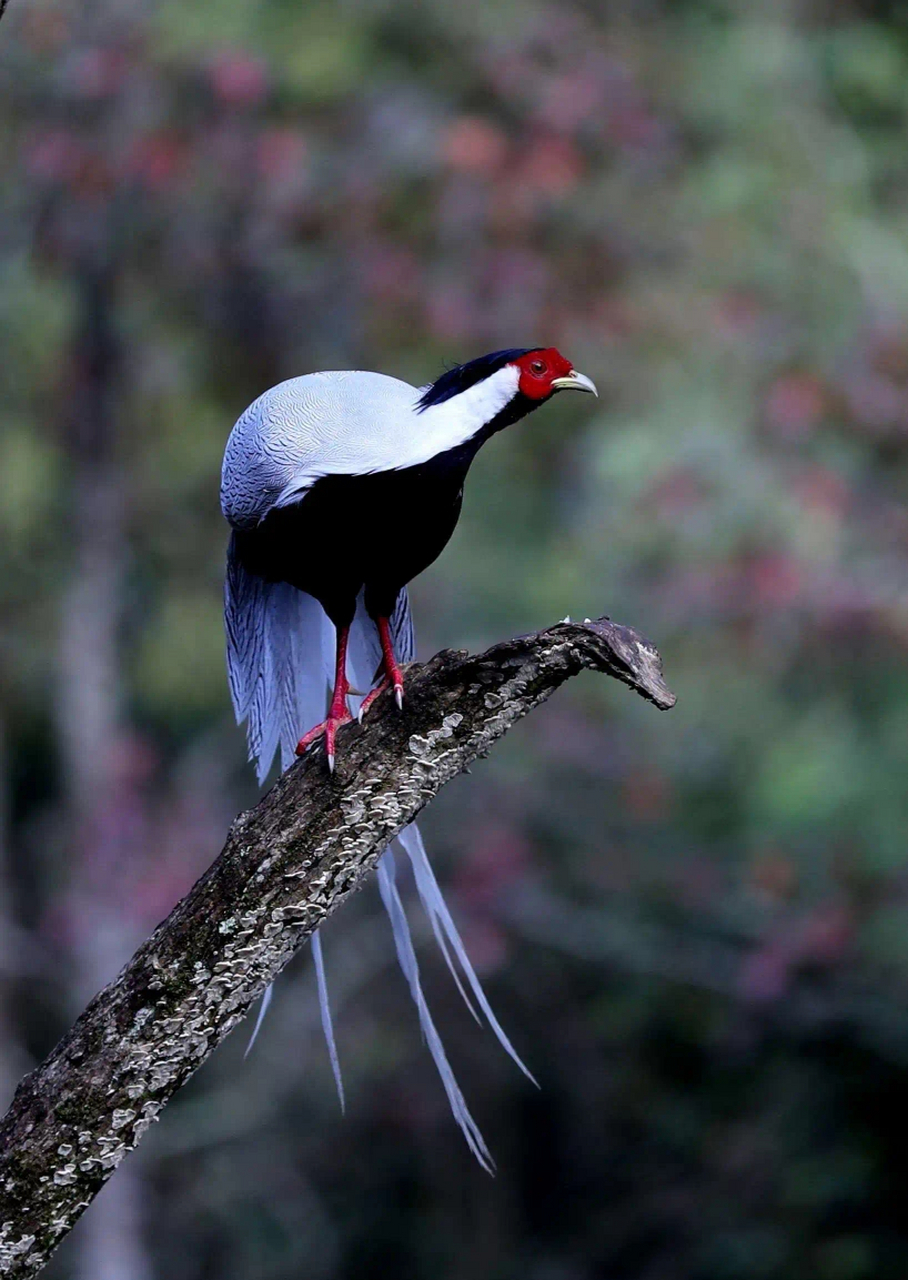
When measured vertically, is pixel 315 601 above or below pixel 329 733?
above

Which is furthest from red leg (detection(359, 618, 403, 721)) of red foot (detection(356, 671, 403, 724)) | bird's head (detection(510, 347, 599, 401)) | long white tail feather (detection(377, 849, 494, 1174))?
bird's head (detection(510, 347, 599, 401))

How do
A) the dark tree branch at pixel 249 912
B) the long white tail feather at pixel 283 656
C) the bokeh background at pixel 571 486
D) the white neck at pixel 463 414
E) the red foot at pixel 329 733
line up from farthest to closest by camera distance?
1. the bokeh background at pixel 571 486
2. the long white tail feather at pixel 283 656
3. the white neck at pixel 463 414
4. the red foot at pixel 329 733
5. the dark tree branch at pixel 249 912

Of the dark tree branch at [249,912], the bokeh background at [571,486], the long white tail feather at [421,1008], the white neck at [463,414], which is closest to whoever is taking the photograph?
the dark tree branch at [249,912]

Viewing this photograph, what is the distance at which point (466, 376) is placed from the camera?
247 centimetres

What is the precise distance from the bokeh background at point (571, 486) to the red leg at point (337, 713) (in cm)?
285

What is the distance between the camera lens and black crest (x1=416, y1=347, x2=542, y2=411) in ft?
8.09

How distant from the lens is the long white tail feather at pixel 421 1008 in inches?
91.5

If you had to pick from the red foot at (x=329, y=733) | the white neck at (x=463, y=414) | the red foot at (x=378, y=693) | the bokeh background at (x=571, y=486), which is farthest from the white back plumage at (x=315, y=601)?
the bokeh background at (x=571, y=486)

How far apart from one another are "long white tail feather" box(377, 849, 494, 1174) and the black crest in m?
0.66

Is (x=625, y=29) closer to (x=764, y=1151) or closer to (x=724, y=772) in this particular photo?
(x=724, y=772)

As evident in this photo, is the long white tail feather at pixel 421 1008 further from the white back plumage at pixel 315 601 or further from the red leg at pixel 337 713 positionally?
the red leg at pixel 337 713

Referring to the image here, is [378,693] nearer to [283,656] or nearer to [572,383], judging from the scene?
[572,383]

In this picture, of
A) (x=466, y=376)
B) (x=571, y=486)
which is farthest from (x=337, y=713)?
(x=571, y=486)

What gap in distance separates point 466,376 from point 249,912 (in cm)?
84
